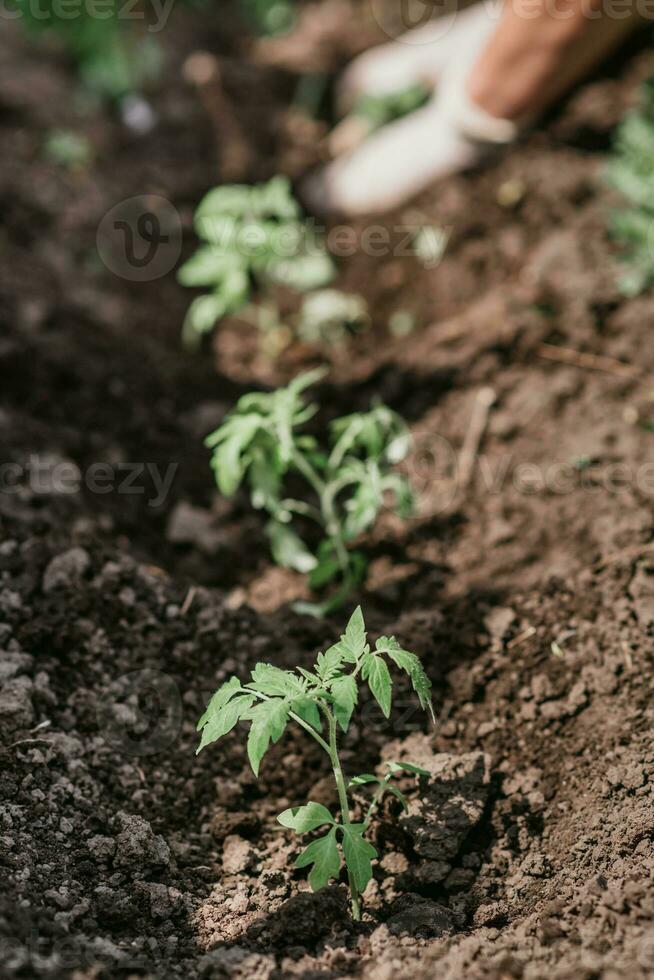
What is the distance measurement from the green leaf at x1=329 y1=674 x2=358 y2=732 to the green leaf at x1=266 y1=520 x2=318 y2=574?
84 centimetres

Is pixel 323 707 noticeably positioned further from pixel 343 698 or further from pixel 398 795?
pixel 398 795

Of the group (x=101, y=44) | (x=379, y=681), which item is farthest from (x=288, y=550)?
(x=101, y=44)

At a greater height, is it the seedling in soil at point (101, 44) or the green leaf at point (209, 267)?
the seedling in soil at point (101, 44)

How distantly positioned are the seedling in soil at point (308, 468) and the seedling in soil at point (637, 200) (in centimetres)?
130

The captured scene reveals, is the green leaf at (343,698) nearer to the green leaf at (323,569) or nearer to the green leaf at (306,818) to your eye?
the green leaf at (306,818)

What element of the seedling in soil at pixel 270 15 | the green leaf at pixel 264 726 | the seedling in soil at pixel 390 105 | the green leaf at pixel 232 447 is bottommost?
the green leaf at pixel 264 726

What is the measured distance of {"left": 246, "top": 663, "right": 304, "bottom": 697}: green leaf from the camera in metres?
1.60

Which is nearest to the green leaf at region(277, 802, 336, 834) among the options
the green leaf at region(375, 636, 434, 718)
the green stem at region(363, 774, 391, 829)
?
the green stem at region(363, 774, 391, 829)

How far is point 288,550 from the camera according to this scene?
2424 mm

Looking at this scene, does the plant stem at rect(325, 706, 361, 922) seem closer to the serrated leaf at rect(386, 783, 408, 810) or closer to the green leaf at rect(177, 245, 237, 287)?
the serrated leaf at rect(386, 783, 408, 810)

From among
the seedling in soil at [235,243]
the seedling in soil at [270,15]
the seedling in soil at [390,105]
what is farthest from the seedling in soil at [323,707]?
the seedling in soil at [270,15]

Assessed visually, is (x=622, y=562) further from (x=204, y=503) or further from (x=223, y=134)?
(x=223, y=134)

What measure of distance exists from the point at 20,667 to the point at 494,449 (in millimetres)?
1703

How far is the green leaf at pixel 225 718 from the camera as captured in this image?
61.4 inches
